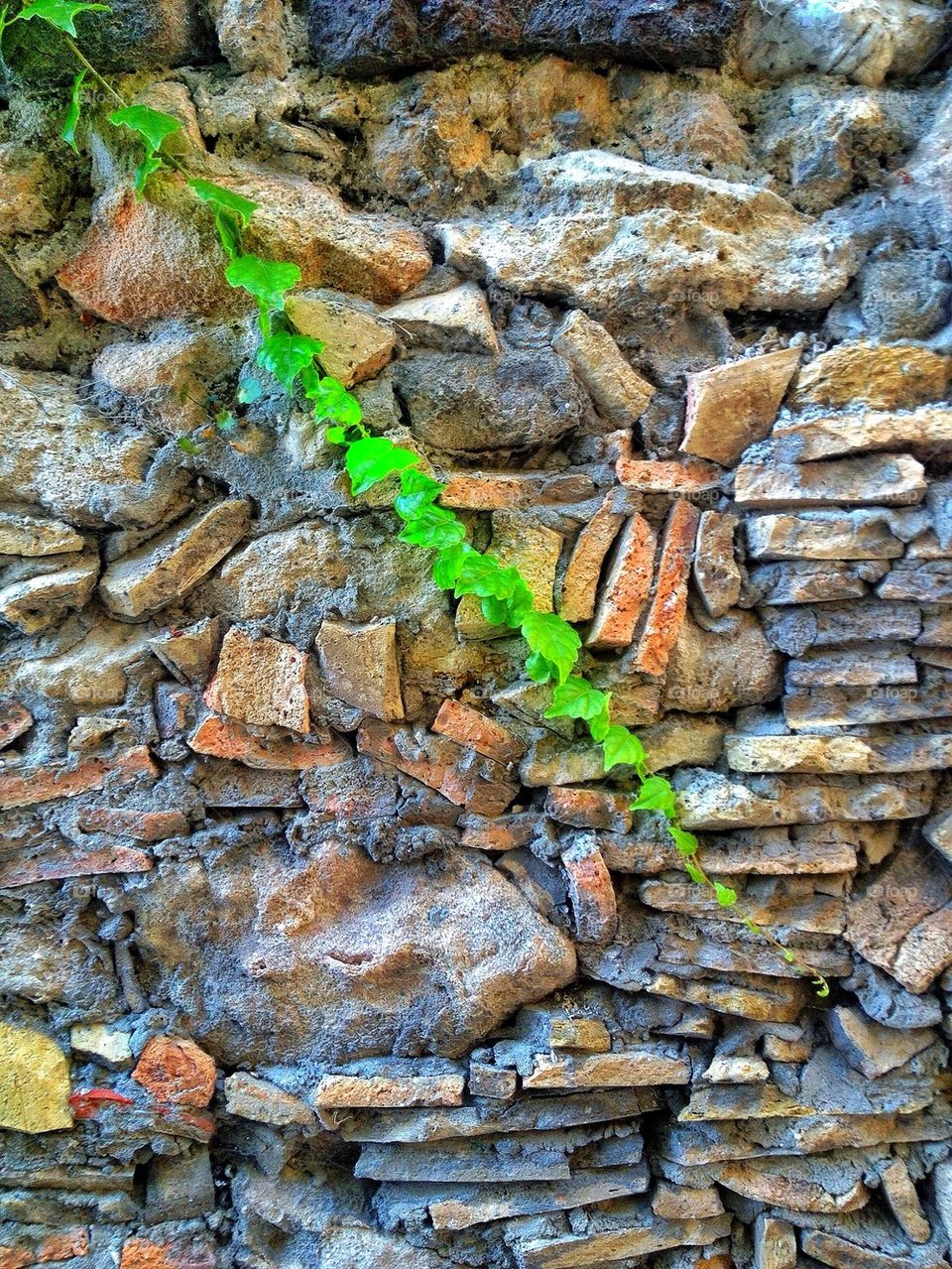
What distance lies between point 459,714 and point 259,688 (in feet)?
1.16

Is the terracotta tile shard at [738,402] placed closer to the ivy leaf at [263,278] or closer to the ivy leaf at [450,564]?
the ivy leaf at [450,564]

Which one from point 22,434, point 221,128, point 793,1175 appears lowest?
point 793,1175

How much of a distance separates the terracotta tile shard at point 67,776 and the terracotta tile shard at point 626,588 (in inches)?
32.4

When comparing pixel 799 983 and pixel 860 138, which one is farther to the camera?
pixel 860 138

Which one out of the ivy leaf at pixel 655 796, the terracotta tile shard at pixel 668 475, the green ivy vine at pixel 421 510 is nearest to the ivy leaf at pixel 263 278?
the green ivy vine at pixel 421 510

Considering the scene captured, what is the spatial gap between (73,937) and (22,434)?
34.8 inches

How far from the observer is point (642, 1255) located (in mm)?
1465

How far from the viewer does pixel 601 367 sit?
150 cm

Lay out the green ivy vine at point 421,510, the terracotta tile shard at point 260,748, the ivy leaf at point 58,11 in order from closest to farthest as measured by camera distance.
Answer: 1. the ivy leaf at point 58,11
2. the green ivy vine at point 421,510
3. the terracotta tile shard at point 260,748

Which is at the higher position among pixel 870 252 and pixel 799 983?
pixel 870 252

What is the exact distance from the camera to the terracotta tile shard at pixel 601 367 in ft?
4.92

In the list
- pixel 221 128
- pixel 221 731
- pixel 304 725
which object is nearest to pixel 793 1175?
pixel 304 725

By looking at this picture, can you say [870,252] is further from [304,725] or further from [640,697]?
[304,725]

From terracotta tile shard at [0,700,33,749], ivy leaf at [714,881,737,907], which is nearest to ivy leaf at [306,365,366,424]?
terracotta tile shard at [0,700,33,749]
